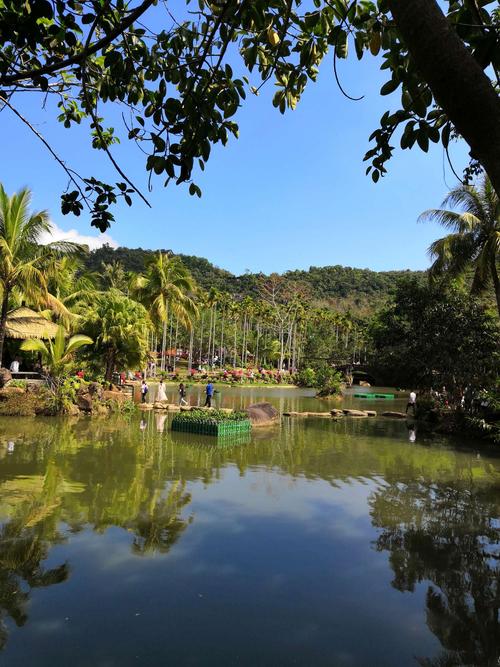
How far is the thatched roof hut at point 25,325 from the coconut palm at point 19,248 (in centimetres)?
290

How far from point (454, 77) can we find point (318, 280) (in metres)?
115

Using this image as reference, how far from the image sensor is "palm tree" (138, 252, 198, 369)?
32.5 m

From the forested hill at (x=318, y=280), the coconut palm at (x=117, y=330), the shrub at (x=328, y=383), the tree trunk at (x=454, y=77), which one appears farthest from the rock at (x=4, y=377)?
the forested hill at (x=318, y=280)

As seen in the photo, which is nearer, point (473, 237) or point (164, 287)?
point (473, 237)

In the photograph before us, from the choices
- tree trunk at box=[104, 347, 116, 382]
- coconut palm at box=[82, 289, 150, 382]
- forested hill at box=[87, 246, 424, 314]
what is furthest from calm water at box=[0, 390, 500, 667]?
forested hill at box=[87, 246, 424, 314]

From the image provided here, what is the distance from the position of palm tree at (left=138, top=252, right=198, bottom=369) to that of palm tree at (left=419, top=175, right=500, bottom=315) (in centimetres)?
1795

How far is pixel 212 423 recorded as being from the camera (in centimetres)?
1557

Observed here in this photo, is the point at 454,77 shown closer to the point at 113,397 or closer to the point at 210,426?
the point at 210,426

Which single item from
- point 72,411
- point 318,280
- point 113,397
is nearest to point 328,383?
point 113,397

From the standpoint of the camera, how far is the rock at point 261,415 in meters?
19.1

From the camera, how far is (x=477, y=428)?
1783 centimetres

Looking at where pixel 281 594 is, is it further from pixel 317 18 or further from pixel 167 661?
pixel 317 18

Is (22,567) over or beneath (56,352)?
beneath

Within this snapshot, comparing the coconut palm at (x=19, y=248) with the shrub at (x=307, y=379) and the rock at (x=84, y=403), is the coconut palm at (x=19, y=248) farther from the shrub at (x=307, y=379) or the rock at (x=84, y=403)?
the shrub at (x=307, y=379)
